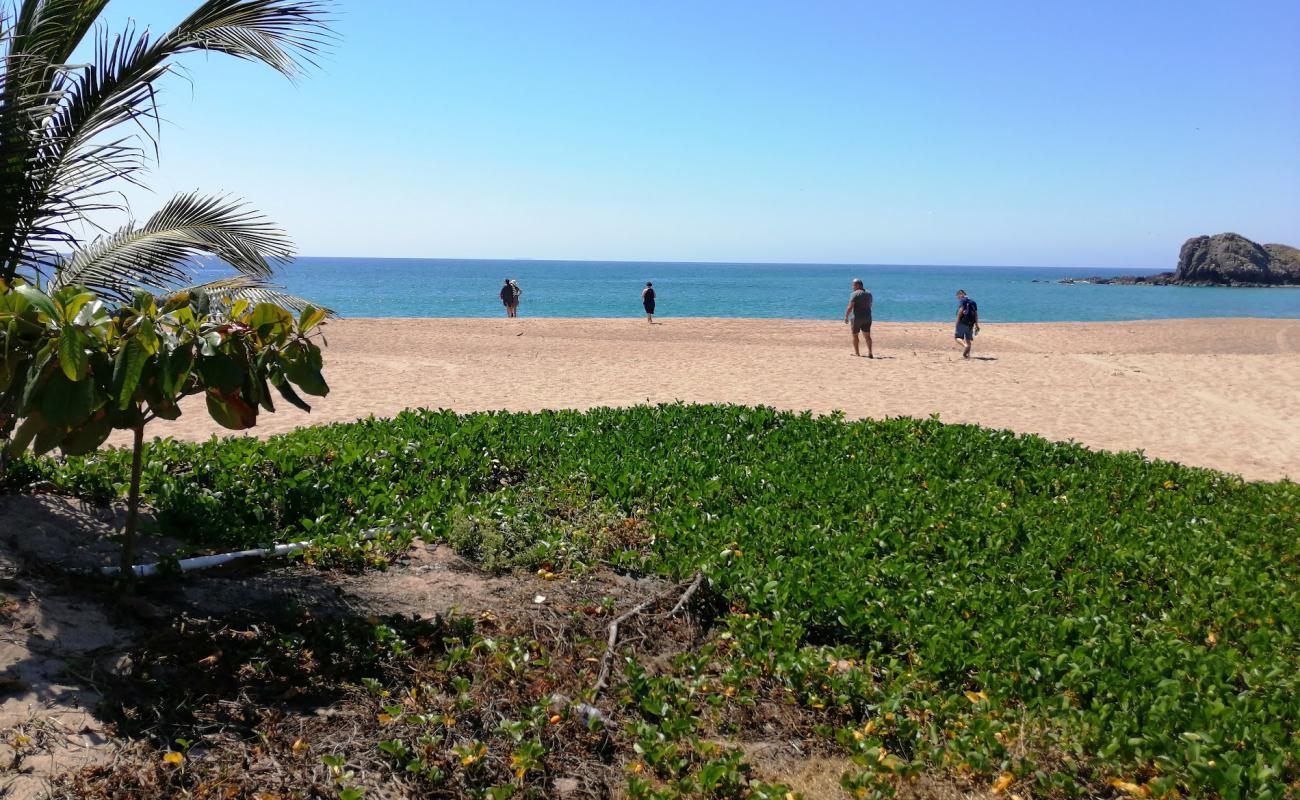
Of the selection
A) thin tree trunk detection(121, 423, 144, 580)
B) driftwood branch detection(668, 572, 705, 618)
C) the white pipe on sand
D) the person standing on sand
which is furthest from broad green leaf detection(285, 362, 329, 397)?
the person standing on sand

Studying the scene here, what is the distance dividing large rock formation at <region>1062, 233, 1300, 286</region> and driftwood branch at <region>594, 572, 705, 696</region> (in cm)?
10553

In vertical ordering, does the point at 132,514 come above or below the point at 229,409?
below

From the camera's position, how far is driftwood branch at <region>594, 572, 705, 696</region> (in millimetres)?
3574

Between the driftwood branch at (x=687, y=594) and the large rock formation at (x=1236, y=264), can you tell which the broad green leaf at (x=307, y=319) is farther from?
the large rock formation at (x=1236, y=264)

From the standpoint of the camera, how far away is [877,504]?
5641 mm

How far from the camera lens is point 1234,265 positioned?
90.2m

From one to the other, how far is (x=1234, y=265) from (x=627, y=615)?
106346 millimetres

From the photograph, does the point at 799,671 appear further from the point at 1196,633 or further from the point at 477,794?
the point at 1196,633

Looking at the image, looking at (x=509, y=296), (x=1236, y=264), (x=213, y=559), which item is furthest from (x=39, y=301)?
(x=1236, y=264)

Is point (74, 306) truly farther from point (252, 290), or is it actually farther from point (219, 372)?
point (252, 290)

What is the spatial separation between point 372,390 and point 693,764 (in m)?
10.4

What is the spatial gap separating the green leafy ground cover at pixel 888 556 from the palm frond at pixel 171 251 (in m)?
1.16

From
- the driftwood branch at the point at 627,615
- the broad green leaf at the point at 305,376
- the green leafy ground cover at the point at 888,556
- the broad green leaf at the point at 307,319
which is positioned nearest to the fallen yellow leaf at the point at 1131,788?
the green leafy ground cover at the point at 888,556

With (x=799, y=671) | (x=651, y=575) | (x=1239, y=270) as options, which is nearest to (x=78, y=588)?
(x=651, y=575)
